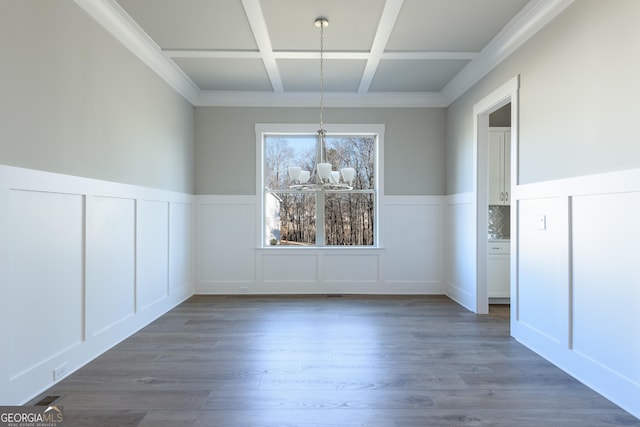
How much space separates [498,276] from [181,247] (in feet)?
13.6

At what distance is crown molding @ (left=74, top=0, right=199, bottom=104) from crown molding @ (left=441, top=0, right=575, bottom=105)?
3.37 meters

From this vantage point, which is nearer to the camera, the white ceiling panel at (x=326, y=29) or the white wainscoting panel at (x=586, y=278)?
the white wainscoting panel at (x=586, y=278)

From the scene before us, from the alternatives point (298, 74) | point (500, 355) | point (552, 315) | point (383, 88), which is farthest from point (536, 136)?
point (298, 74)

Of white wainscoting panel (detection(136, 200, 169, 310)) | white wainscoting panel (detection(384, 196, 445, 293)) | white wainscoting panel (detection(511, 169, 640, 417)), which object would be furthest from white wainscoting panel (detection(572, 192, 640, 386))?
white wainscoting panel (detection(136, 200, 169, 310))

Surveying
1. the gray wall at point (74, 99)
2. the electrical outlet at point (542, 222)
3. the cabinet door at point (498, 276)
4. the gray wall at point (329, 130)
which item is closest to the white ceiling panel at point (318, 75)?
the gray wall at point (329, 130)

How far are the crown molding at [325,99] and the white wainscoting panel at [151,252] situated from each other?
1805 millimetres

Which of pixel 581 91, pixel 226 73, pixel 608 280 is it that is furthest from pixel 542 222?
pixel 226 73

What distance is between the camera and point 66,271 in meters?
2.67

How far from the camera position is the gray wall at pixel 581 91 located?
2.30m

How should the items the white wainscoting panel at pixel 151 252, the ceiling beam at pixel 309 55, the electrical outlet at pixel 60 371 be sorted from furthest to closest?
the ceiling beam at pixel 309 55 < the white wainscoting panel at pixel 151 252 < the electrical outlet at pixel 60 371

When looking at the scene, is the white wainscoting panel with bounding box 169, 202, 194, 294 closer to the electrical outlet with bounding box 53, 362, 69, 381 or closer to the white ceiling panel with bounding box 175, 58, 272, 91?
the white ceiling panel with bounding box 175, 58, 272, 91

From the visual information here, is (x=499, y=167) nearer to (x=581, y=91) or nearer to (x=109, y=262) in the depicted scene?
(x=581, y=91)

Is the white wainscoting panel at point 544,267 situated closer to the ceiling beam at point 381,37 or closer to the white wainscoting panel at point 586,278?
the white wainscoting panel at point 586,278

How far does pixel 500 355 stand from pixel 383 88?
3.58 meters
